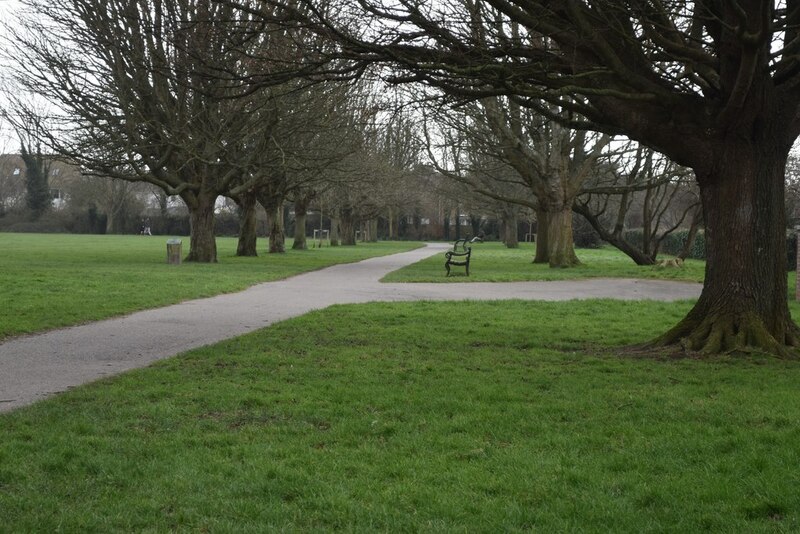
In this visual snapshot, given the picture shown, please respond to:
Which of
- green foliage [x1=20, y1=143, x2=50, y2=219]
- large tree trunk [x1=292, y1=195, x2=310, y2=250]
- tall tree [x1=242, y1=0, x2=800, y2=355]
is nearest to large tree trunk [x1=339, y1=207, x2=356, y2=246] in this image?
large tree trunk [x1=292, y1=195, x2=310, y2=250]

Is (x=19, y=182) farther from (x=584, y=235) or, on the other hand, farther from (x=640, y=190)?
(x=640, y=190)

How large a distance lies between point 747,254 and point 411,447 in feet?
18.4

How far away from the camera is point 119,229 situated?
85.6 metres

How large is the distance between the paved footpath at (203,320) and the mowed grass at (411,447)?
702mm

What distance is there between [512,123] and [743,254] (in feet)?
63.3

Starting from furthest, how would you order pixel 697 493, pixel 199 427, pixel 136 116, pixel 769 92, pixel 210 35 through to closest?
pixel 136 116, pixel 210 35, pixel 769 92, pixel 199 427, pixel 697 493

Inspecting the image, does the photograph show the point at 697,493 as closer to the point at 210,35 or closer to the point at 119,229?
the point at 210,35

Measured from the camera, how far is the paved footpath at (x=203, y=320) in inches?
315

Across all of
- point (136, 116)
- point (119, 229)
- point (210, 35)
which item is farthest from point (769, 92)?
point (119, 229)

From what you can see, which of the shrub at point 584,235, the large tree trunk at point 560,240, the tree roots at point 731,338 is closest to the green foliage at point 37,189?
the shrub at point 584,235

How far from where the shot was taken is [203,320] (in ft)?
41.5

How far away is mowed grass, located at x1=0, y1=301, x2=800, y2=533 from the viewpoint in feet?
13.2

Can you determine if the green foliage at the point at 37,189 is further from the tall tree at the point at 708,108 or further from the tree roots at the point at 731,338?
the tree roots at the point at 731,338

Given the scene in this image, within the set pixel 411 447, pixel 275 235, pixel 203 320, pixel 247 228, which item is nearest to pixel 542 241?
pixel 247 228
